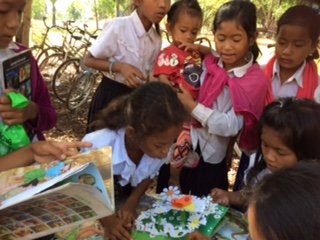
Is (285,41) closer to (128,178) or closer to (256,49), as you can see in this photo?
(256,49)

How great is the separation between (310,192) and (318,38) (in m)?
1.37

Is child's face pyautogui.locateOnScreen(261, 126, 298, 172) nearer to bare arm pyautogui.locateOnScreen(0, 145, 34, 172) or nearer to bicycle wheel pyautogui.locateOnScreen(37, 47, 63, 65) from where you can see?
bare arm pyautogui.locateOnScreen(0, 145, 34, 172)

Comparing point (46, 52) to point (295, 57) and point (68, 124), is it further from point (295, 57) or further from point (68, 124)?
point (295, 57)

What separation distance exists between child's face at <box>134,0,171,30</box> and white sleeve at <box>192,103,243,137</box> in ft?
1.73

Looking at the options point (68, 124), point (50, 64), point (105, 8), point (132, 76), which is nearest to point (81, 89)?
point (68, 124)

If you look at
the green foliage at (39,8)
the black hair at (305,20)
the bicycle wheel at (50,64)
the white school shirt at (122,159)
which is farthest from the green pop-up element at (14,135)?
the green foliage at (39,8)

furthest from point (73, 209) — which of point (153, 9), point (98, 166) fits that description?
point (153, 9)

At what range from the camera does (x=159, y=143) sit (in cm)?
159

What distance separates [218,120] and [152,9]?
0.66 m

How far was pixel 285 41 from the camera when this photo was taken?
1.94m

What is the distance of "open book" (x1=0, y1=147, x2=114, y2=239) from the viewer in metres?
0.96

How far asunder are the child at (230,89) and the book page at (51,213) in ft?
3.01

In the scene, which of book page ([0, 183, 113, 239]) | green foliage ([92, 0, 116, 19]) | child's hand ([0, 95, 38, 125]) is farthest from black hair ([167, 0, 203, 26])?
green foliage ([92, 0, 116, 19])

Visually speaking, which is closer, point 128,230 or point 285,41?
point 128,230
